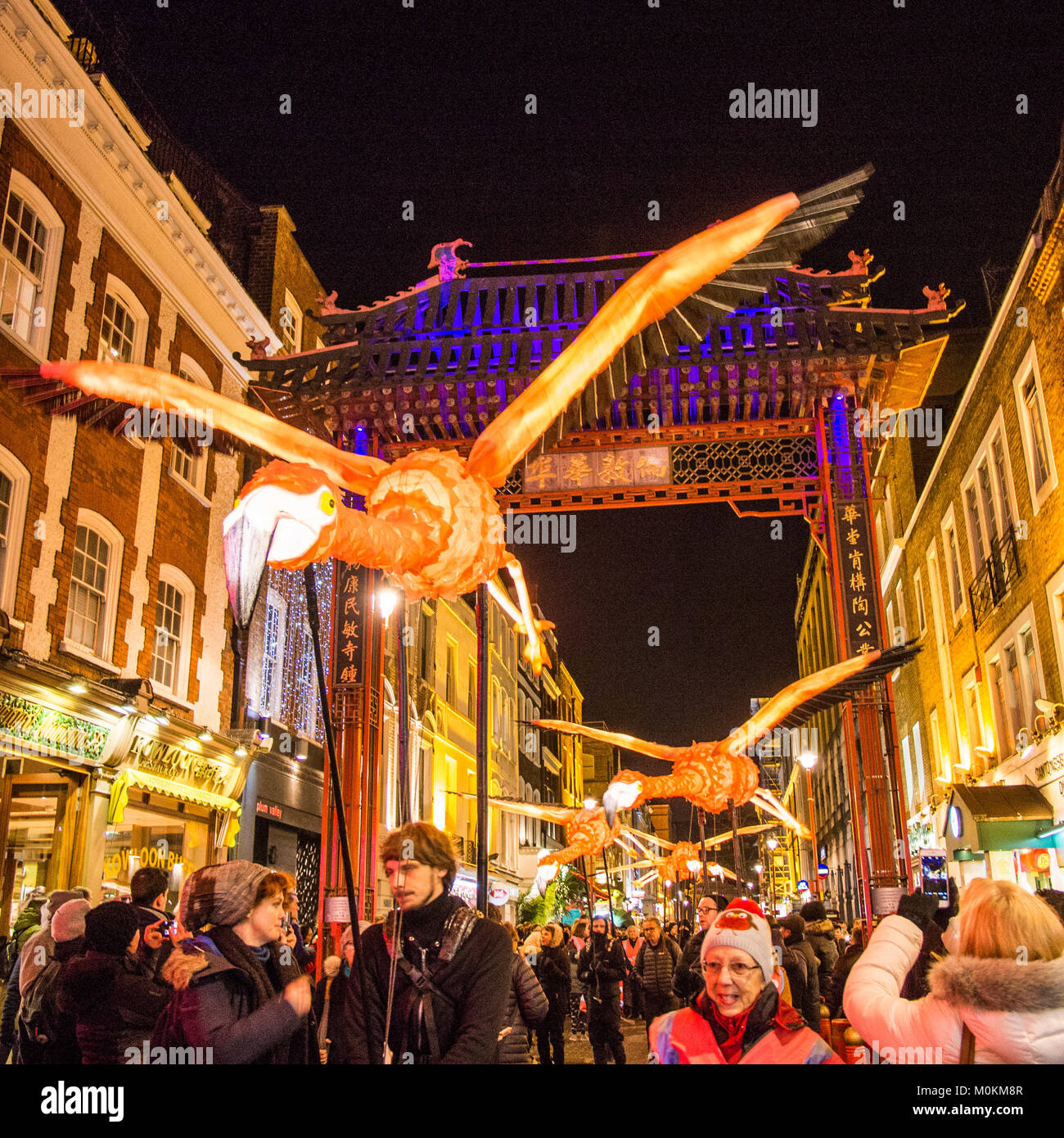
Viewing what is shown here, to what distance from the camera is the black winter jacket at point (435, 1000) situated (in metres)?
3.02

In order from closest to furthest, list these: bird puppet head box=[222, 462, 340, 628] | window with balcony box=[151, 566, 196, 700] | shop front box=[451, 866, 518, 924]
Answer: bird puppet head box=[222, 462, 340, 628] → window with balcony box=[151, 566, 196, 700] → shop front box=[451, 866, 518, 924]

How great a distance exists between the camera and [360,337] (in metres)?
9.27

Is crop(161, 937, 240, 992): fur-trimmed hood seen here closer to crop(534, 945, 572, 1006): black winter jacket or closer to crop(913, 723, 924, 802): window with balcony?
crop(534, 945, 572, 1006): black winter jacket

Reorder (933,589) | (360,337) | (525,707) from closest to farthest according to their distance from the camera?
(360,337) < (933,589) < (525,707)

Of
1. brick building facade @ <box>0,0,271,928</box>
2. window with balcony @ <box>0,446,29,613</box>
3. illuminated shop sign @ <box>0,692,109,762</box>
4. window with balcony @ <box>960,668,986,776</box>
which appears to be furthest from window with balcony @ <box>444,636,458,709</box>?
window with balcony @ <box>0,446,29,613</box>

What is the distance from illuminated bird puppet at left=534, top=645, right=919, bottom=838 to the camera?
7516 millimetres

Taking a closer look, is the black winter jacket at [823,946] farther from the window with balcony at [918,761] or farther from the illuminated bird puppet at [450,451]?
the window with balcony at [918,761]

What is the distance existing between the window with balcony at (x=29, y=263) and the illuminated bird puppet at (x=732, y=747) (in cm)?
809

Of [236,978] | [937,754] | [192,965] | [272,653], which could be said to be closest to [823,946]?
[236,978]

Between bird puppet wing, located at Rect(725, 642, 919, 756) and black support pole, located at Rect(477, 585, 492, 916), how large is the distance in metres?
2.49
